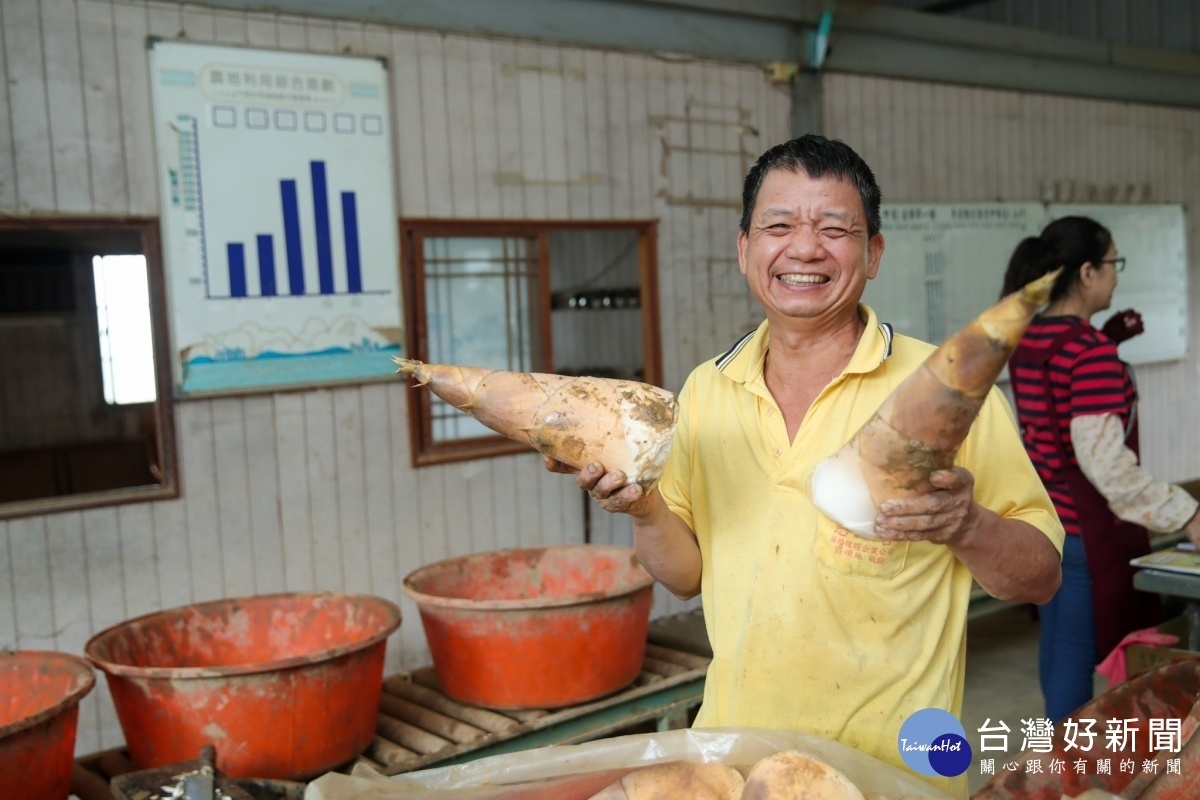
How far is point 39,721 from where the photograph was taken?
1950 mm

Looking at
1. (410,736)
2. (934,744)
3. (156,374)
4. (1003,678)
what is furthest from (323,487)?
(1003,678)

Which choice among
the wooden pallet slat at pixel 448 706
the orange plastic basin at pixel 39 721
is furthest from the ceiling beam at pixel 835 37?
the wooden pallet slat at pixel 448 706

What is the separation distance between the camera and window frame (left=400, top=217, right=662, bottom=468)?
3.88m

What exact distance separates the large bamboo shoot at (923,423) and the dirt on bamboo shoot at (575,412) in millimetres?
249

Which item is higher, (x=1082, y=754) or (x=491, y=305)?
(x=491, y=305)

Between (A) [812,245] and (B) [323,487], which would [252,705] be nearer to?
(B) [323,487]

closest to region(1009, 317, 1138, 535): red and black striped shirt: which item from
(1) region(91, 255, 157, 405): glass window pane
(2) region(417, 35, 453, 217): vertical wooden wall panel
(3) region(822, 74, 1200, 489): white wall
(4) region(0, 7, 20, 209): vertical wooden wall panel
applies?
(2) region(417, 35, 453, 217): vertical wooden wall panel

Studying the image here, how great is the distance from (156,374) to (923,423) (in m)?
2.88

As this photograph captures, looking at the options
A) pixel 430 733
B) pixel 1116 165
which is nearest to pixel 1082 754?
pixel 430 733

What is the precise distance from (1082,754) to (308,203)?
3.06 m

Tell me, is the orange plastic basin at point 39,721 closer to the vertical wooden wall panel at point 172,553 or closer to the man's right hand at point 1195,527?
the vertical wooden wall panel at point 172,553

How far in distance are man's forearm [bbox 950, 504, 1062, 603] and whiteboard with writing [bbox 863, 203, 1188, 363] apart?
3886 millimetres

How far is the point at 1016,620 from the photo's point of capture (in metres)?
5.37

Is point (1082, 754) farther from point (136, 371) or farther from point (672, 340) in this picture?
point (136, 371)
